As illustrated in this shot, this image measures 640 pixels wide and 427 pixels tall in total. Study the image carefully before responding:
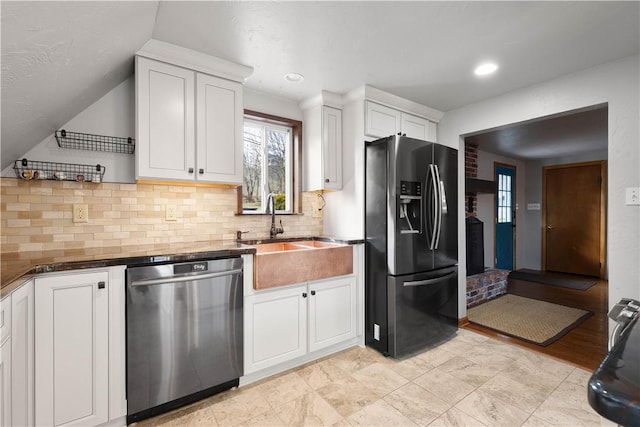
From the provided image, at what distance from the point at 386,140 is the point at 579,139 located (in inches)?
156

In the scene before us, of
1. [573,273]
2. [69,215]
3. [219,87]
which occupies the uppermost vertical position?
[219,87]

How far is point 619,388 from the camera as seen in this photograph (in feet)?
1.73

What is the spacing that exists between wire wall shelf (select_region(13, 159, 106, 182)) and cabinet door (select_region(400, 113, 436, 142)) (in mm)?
2635

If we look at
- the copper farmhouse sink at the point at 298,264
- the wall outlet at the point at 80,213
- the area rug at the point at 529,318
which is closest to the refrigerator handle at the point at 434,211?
the copper farmhouse sink at the point at 298,264

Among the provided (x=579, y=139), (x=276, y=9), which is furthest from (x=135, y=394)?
(x=579, y=139)

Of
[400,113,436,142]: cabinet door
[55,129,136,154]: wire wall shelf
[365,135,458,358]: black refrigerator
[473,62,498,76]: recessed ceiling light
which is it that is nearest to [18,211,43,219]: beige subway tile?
[55,129,136,154]: wire wall shelf

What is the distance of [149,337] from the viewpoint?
5.61ft

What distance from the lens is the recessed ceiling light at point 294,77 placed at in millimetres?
2443

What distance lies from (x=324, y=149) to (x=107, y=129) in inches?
67.3

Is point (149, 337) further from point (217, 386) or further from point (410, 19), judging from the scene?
point (410, 19)

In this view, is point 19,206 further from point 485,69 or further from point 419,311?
point 485,69

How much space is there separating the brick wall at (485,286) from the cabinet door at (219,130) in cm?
325

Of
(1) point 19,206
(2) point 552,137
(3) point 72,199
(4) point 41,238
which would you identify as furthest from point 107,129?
(2) point 552,137

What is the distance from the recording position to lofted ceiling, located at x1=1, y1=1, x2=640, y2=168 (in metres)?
1.32
